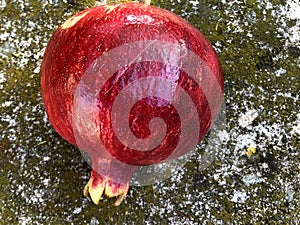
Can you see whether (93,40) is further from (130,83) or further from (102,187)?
(102,187)

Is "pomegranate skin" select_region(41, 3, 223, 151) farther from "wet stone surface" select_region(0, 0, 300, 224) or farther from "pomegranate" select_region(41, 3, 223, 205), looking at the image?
"wet stone surface" select_region(0, 0, 300, 224)

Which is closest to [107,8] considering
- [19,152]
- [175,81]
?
[175,81]

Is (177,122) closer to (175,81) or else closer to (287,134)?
(175,81)

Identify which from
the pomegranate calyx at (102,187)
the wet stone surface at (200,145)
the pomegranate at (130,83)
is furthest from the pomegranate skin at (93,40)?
the wet stone surface at (200,145)

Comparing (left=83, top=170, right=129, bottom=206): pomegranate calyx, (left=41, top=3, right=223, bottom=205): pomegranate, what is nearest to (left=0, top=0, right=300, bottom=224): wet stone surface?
(left=83, top=170, right=129, bottom=206): pomegranate calyx

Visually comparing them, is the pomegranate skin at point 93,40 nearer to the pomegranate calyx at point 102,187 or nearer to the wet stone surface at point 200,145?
the pomegranate calyx at point 102,187
